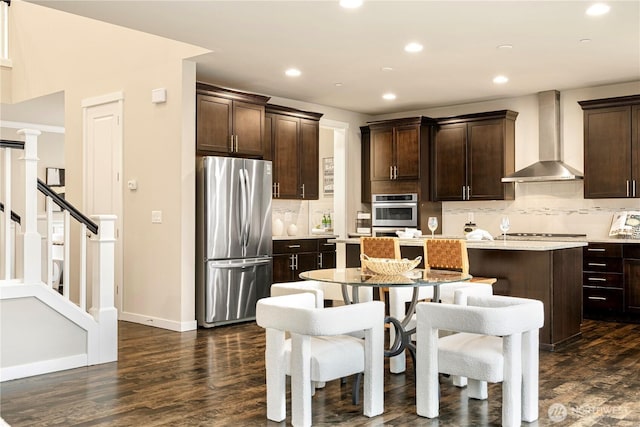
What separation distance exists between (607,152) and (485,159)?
1449 mm

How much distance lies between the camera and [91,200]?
7012 mm

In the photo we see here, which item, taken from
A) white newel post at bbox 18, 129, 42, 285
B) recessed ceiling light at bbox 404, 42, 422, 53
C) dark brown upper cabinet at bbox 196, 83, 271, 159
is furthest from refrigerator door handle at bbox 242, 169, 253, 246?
white newel post at bbox 18, 129, 42, 285

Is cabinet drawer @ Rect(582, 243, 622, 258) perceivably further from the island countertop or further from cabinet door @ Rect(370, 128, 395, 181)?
cabinet door @ Rect(370, 128, 395, 181)

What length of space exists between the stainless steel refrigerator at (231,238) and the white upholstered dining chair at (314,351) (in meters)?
2.70

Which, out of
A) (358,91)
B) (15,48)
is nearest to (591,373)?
(358,91)

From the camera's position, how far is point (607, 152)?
269 inches

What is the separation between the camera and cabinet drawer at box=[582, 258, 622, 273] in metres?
6.46

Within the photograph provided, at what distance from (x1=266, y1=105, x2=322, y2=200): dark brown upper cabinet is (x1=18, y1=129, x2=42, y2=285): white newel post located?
329cm

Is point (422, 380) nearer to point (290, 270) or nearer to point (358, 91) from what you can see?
point (290, 270)

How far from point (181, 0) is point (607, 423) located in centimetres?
371

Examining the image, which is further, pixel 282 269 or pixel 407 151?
pixel 407 151

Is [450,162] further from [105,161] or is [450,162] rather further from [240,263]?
[105,161]

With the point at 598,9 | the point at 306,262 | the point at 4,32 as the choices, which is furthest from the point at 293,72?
the point at 4,32

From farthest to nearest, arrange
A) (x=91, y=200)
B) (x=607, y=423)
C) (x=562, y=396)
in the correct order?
(x=91, y=200), (x=562, y=396), (x=607, y=423)
